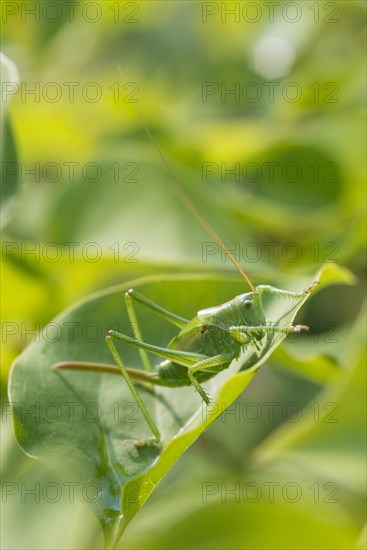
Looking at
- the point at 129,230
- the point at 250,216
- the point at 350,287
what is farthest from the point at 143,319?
the point at 350,287

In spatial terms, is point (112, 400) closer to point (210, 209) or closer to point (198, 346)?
point (198, 346)

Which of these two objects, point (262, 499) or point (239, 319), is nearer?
point (262, 499)

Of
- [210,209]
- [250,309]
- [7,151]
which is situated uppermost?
[7,151]

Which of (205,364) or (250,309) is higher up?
(250,309)

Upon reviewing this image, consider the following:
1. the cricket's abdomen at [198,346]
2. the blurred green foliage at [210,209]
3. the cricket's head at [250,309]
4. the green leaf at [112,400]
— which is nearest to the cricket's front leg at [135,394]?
the green leaf at [112,400]

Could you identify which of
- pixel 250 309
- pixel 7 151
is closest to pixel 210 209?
pixel 250 309

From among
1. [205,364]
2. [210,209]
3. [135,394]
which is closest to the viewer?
[135,394]

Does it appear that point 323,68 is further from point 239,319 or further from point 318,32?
point 239,319
